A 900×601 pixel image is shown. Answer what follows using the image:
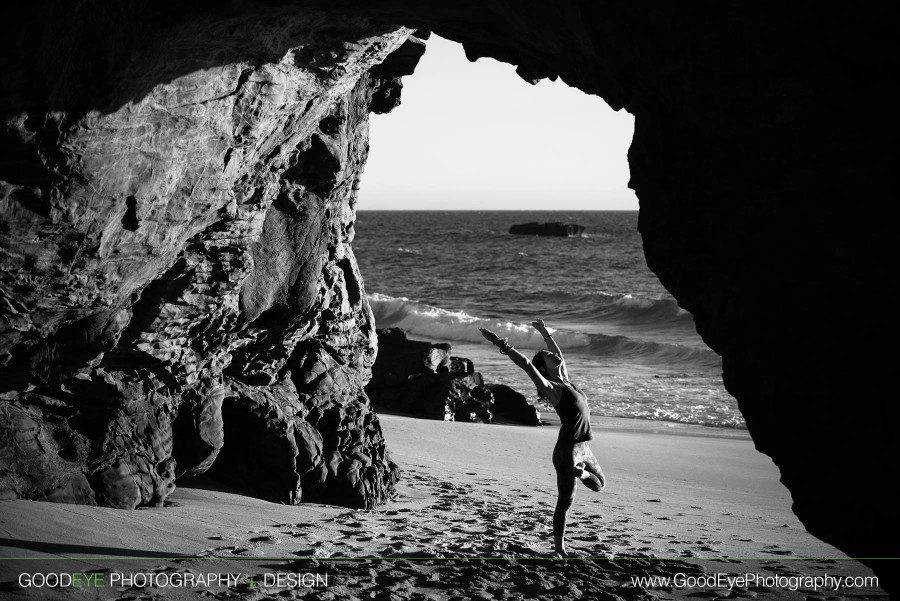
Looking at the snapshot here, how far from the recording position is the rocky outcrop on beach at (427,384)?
13367mm

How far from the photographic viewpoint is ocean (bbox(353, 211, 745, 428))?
1616 cm

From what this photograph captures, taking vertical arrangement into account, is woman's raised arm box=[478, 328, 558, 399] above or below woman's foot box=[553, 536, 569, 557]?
above

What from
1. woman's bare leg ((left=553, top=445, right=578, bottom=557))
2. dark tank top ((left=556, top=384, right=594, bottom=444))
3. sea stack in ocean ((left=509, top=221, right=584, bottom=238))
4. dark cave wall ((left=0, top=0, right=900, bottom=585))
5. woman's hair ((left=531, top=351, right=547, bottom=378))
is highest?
sea stack in ocean ((left=509, top=221, right=584, bottom=238))

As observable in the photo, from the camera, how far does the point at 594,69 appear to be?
14.8 feet

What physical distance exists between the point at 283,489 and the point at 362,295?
225 cm

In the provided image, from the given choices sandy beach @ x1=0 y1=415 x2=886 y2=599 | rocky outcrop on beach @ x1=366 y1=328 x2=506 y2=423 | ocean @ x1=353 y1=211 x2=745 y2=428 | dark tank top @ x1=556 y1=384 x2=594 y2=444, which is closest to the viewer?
sandy beach @ x1=0 y1=415 x2=886 y2=599

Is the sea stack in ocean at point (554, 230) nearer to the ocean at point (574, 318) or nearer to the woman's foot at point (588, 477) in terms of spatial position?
the ocean at point (574, 318)

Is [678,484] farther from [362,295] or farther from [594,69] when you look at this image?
[594,69]

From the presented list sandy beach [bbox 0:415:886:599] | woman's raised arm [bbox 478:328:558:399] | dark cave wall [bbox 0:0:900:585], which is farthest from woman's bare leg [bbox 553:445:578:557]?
dark cave wall [bbox 0:0:900:585]

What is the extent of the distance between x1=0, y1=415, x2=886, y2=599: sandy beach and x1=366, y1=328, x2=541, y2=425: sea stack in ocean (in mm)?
4478

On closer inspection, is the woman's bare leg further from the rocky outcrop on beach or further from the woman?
the rocky outcrop on beach

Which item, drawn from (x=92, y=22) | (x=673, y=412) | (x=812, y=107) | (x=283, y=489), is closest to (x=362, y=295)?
(x=283, y=489)

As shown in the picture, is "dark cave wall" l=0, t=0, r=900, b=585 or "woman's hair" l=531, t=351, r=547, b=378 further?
"woman's hair" l=531, t=351, r=547, b=378

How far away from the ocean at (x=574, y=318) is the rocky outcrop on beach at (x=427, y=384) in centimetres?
200
